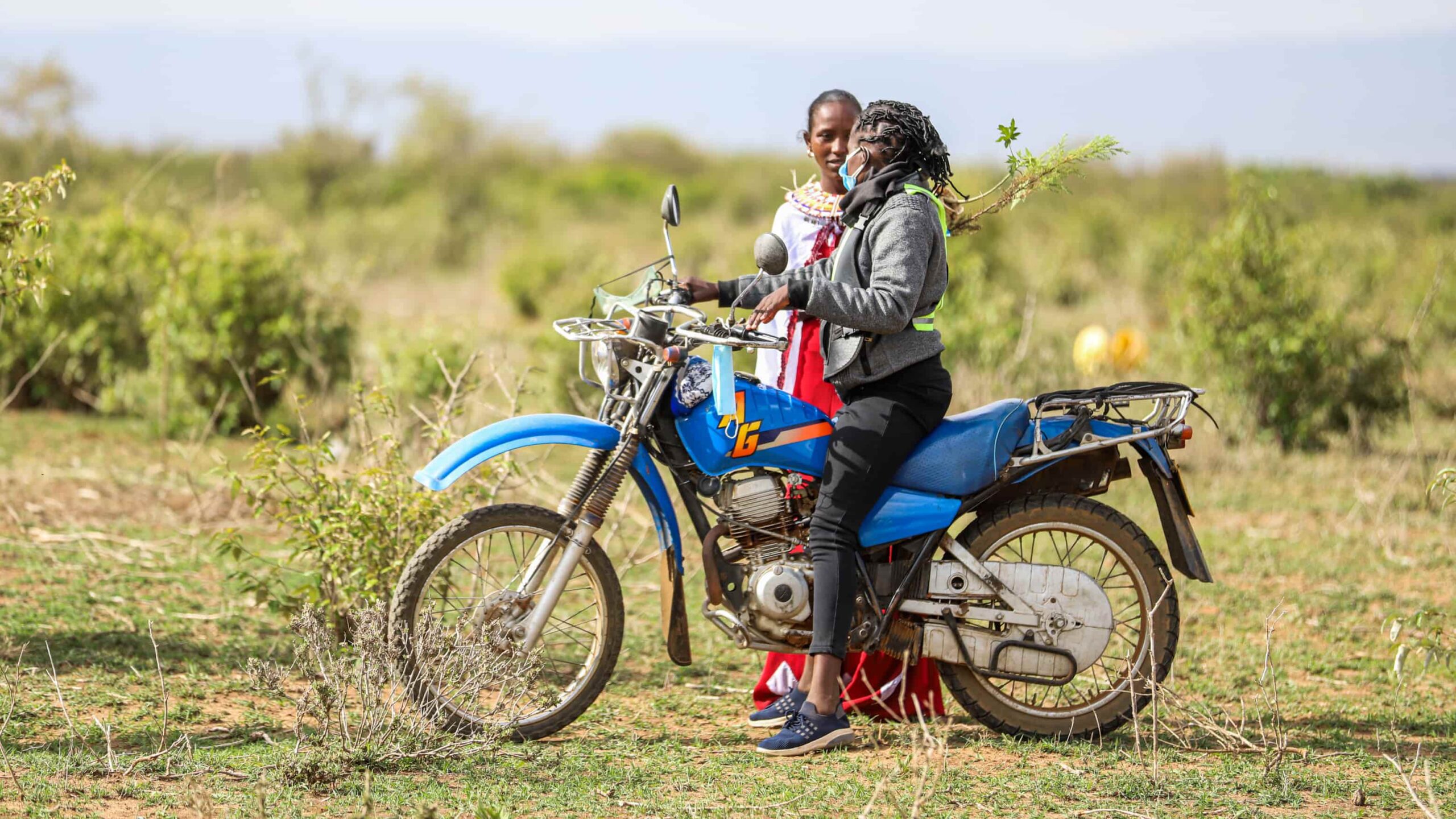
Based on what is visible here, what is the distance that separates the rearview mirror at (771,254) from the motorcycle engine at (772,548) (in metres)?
0.80

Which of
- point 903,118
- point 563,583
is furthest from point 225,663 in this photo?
point 903,118

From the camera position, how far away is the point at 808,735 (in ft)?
15.3

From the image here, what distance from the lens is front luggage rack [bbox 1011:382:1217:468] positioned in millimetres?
4707

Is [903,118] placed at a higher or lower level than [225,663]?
higher

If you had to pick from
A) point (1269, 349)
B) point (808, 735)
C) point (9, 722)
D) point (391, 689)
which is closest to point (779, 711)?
point (808, 735)

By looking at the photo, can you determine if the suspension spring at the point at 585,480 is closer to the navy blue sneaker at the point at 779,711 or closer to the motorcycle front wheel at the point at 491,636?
the motorcycle front wheel at the point at 491,636

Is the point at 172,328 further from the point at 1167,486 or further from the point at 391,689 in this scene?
the point at 1167,486

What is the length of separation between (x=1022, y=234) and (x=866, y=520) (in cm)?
2192

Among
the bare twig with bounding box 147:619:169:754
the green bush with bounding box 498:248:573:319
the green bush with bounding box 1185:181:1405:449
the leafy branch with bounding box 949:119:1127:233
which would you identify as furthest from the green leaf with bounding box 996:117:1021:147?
the green bush with bounding box 498:248:573:319

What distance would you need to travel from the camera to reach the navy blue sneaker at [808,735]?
4.64 meters

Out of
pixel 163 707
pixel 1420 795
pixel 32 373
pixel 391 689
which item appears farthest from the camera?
pixel 32 373

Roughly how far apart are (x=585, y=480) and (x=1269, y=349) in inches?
306

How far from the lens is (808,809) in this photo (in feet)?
13.3

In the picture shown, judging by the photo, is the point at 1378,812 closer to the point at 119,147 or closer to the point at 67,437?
the point at 67,437
